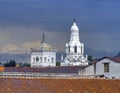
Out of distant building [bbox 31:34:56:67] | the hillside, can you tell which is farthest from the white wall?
the hillside

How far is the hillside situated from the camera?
1373 inches

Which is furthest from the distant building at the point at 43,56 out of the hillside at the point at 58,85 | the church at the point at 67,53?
the hillside at the point at 58,85

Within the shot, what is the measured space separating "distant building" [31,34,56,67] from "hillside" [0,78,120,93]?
316 ft

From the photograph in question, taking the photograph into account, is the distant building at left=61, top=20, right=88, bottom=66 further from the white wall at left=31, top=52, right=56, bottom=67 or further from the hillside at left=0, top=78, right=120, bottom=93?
the hillside at left=0, top=78, right=120, bottom=93

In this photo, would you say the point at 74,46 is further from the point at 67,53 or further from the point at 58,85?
the point at 58,85

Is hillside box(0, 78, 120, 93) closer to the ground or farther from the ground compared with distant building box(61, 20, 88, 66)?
closer to the ground

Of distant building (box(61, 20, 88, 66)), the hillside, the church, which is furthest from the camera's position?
distant building (box(61, 20, 88, 66))

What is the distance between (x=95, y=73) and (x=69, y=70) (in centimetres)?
888

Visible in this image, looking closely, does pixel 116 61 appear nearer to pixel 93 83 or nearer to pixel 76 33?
pixel 93 83

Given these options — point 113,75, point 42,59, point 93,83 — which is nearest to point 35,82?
point 93,83

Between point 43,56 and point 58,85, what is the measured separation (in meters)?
104

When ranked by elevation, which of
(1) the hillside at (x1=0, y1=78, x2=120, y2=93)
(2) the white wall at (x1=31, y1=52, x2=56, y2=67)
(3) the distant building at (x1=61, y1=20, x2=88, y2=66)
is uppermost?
(3) the distant building at (x1=61, y1=20, x2=88, y2=66)

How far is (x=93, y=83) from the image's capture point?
138 feet

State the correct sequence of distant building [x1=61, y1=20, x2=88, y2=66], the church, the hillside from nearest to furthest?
the hillside
the church
distant building [x1=61, y1=20, x2=88, y2=66]
